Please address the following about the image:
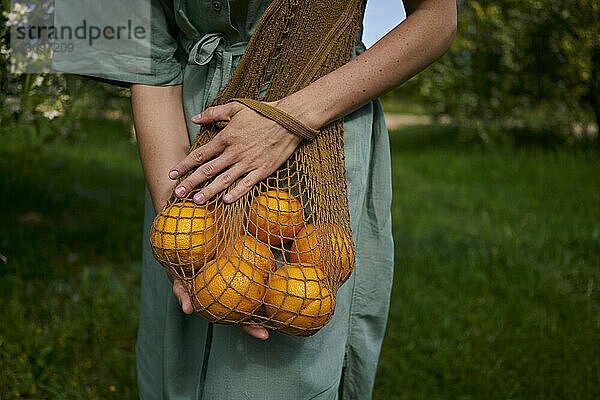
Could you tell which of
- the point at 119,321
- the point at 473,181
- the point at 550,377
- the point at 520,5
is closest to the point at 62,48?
the point at 119,321

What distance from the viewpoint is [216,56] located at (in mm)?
1430

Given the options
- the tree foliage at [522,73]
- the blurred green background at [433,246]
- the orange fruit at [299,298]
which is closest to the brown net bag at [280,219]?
the orange fruit at [299,298]

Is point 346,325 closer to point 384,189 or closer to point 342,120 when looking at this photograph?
point 384,189

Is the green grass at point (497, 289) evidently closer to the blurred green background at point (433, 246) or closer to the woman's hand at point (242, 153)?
the blurred green background at point (433, 246)

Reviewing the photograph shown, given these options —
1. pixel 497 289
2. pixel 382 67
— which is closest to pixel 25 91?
pixel 382 67

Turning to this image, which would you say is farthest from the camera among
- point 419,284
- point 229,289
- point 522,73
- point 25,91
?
point 522,73

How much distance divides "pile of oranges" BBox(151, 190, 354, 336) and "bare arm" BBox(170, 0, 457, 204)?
67 millimetres

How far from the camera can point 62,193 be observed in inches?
199

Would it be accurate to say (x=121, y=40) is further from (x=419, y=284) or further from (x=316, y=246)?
(x=419, y=284)

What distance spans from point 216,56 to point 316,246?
57 cm

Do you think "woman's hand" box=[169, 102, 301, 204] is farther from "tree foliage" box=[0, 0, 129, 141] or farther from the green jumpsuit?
"tree foliage" box=[0, 0, 129, 141]

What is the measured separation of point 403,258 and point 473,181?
2.87 metres

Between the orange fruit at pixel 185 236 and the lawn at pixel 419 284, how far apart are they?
1.70 m

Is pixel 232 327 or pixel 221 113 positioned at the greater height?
pixel 221 113
